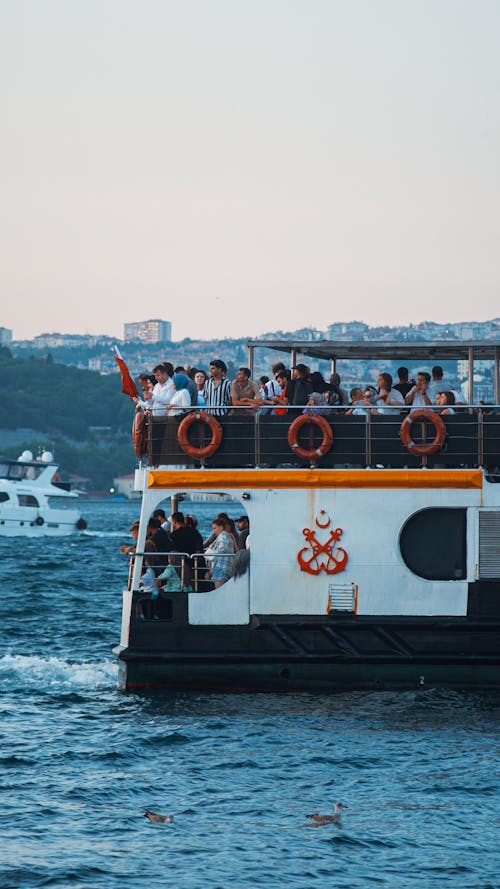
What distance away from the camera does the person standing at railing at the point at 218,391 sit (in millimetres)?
18969

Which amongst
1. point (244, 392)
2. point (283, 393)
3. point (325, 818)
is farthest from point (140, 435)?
point (325, 818)

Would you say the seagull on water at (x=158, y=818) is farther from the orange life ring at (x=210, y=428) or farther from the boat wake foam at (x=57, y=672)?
the boat wake foam at (x=57, y=672)

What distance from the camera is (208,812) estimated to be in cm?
1384

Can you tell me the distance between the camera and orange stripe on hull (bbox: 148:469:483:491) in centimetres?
1825

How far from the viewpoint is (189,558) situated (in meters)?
19.0

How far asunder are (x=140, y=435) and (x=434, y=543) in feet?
13.3

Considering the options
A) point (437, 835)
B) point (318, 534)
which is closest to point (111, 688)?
point (318, 534)

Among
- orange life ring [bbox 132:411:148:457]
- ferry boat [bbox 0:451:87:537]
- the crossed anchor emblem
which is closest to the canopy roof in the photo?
orange life ring [bbox 132:411:148:457]

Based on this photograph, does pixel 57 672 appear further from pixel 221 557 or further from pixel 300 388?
pixel 300 388

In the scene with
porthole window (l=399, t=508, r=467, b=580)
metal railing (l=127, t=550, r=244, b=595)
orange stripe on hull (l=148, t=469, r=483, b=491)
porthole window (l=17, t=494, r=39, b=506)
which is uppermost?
orange stripe on hull (l=148, t=469, r=483, b=491)

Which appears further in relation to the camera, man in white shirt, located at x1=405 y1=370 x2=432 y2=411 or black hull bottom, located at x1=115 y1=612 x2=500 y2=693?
man in white shirt, located at x1=405 y1=370 x2=432 y2=411

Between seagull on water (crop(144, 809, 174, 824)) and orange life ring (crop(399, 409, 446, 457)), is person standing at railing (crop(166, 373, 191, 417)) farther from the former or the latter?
seagull on water (crop(144, 809, 174, 824))

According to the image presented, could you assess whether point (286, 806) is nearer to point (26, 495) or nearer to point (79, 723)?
point (79, 723)

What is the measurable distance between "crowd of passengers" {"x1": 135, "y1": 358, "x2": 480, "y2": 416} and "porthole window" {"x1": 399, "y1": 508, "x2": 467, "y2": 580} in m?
1.43
